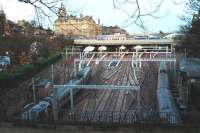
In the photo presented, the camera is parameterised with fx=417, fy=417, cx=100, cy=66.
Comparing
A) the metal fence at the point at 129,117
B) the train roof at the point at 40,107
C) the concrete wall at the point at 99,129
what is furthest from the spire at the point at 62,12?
the train roof at the point at 40,107

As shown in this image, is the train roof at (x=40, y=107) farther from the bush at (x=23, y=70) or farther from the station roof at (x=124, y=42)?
the station roof at (x=124, y=42)

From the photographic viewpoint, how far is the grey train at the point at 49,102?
59.7ft

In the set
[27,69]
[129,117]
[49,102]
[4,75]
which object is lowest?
[49,102]

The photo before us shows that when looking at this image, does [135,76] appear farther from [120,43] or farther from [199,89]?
[120,43]

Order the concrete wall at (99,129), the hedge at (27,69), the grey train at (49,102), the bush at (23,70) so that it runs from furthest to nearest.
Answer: the bush at (23,70) → the hedge at (27,69) → the grey train at (49,102) → the concrete wall at (99,129)

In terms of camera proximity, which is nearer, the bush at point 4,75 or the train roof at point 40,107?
the train roof at point 40,107

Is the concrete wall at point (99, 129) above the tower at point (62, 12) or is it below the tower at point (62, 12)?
below

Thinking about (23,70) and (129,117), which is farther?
(23,70)

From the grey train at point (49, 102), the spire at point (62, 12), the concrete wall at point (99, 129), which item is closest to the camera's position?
the spire at point (62, 12)

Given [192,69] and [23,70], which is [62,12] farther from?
[23,70]

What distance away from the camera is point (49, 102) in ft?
A: 78.1

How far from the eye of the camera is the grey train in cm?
1819

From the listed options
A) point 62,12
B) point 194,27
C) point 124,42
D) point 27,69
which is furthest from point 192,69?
point 124,42

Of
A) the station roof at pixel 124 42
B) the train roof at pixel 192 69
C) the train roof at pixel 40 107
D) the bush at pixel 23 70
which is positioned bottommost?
the train roof at pixel 40 107
